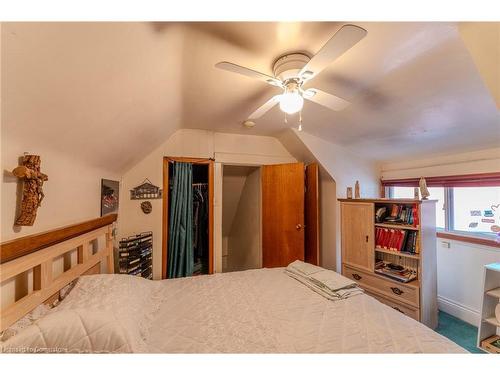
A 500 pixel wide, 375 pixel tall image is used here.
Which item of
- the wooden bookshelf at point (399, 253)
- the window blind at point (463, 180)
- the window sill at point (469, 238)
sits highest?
the window blind at point (463, 180)

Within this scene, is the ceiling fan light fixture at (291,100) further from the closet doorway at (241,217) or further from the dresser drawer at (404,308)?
the dresser drawer at (404,308)

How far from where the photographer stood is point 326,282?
1.64 m

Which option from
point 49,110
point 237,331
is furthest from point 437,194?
point 49,110

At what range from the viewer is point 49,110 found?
0.93 m

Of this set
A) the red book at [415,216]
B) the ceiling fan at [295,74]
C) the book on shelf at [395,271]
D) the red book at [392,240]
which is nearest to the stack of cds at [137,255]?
the ceiling fan at [295,74]

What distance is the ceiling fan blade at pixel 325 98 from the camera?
1337mm

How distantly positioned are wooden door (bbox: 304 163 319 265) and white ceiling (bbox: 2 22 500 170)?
0.90 metres

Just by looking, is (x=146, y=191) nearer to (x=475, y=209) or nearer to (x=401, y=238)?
(x=401, y=238)

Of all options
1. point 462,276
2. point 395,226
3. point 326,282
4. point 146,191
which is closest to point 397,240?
point 395,226

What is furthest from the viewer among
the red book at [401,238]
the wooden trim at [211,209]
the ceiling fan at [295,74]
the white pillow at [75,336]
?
the wooden trim at [211,209]

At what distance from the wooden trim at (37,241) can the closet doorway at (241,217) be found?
2284 mm
